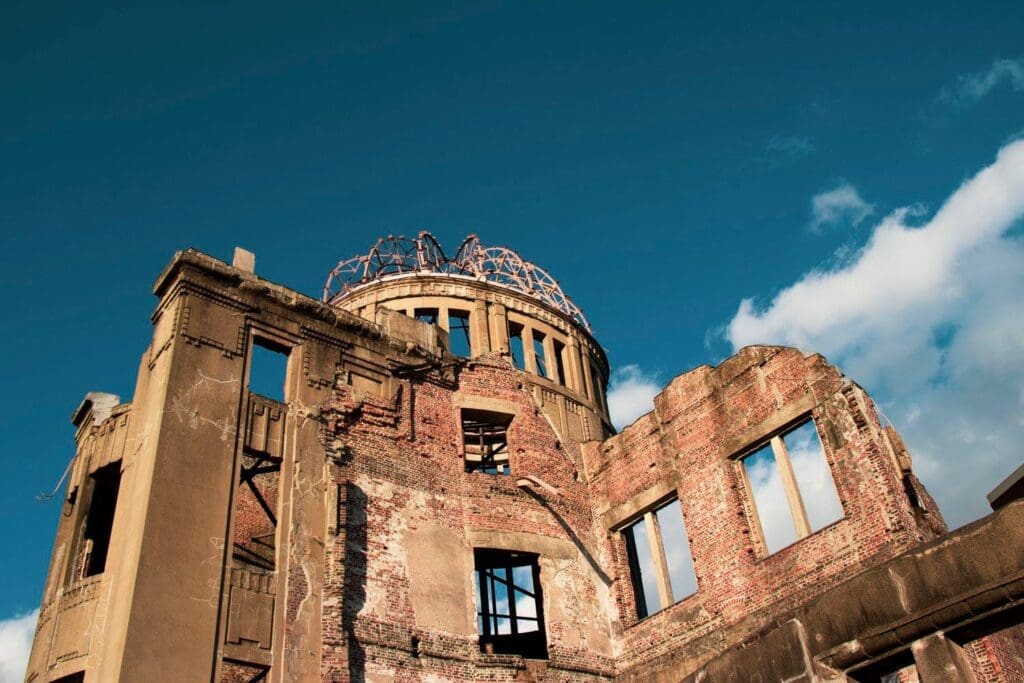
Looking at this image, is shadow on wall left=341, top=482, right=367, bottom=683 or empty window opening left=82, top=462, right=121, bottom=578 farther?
empty window opening left=82, top=462, right=121, bottom=578

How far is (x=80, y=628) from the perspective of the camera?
13.4 meters

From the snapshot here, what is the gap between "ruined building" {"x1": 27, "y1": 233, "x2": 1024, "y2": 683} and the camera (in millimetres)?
13453

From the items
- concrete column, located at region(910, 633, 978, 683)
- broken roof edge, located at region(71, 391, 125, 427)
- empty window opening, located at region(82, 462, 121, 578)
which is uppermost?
broken roof edge, located at region(71, 391, 125, 427)

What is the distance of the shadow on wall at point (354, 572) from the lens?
47.2ft

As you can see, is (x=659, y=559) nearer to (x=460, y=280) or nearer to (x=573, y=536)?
(x=573, y=536)

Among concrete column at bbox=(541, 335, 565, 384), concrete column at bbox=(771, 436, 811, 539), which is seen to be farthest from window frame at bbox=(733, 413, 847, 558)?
concrete column at bbox=(541, 335, 565, 384)

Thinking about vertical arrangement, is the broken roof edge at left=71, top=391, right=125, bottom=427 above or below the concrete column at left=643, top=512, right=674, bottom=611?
above

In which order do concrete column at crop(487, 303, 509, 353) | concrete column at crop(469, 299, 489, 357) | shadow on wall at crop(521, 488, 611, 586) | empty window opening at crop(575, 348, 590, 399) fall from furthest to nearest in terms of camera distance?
empty window opening at crop(575, 348, 590, 399) → concrete column at crop(487, 303, 509, 353) → concrete column at crop(469, 299, 489, 357) → shadow on wall at crop(521, 488, 611, 586)

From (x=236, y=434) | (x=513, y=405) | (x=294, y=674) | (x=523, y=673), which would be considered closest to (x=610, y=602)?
(x=523, y=673)

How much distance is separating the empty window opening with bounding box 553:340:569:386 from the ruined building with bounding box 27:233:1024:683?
61.1 inches

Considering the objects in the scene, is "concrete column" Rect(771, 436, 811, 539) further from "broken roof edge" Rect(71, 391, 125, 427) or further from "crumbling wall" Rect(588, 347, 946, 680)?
"broken roof edge" Rect(71, 391, 125, 427)

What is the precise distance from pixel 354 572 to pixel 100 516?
5393 millimetres

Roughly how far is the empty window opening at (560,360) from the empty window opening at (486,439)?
2301 millimetres

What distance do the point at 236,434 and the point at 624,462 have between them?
8.38 m
